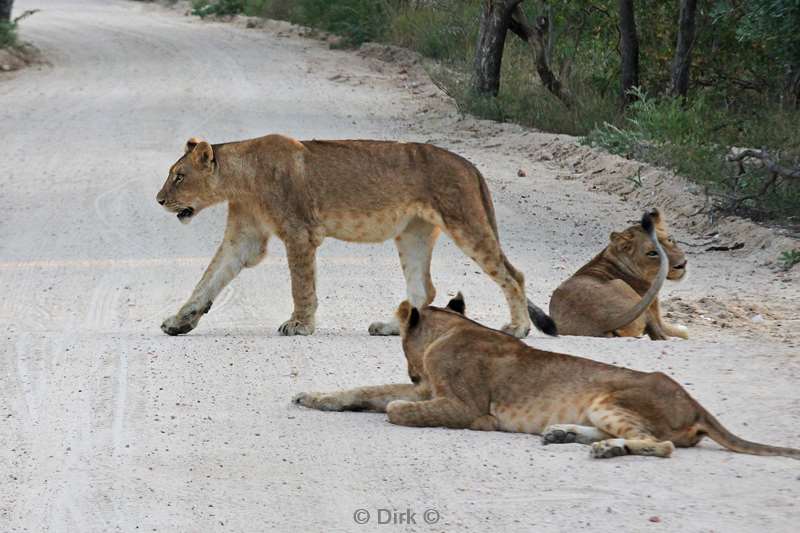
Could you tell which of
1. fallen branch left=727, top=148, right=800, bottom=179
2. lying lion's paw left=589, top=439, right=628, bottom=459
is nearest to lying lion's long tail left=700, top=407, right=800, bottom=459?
lying lion's paw left=589, top=439, right=628, bottom=459

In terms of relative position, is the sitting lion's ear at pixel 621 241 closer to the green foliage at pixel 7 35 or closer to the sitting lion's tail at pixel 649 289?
the sitting lion's tail at pixel 649 289

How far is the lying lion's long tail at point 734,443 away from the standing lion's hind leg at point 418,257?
137 inches

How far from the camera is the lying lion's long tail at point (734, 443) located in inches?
238

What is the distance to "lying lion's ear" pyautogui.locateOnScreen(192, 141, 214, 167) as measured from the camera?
30.5ft

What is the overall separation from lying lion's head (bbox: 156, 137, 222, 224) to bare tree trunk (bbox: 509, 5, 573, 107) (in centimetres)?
988

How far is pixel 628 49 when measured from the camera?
57.3ft

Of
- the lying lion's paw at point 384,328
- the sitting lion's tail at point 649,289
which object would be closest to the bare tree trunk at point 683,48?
the sitting lion's tail at point 649,289

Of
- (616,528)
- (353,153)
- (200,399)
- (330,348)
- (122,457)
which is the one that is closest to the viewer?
(616,528)

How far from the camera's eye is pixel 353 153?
9.35 metres

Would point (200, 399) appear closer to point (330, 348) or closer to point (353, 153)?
point (330, 348)

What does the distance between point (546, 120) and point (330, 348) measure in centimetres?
1063

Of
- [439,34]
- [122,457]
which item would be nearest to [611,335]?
[122,457]

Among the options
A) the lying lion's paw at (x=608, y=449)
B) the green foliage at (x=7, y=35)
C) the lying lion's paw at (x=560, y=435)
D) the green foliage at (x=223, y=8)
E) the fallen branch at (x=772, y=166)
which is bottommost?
the green foliage at (x=223, y=8)

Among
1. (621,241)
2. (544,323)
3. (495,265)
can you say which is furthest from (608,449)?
(621,241)
